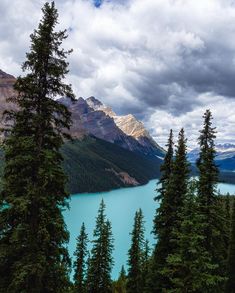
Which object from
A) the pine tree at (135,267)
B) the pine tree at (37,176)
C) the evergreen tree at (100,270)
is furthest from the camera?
the pine tree at (135,267)

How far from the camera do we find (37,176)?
13562mm

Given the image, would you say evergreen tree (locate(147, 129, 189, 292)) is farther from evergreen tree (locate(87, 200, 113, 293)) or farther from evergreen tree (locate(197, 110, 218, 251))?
evergreen tree (locate(87, 200, 113, 293))

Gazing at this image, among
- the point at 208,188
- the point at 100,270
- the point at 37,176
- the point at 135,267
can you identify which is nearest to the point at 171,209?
the point at 208,188

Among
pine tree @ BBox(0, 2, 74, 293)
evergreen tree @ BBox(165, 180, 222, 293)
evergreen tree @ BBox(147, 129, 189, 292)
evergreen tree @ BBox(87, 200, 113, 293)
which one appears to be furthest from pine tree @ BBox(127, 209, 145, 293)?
pine tree @ BBox(0, 2, 74, 293)

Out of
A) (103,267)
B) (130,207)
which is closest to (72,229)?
(130,207)

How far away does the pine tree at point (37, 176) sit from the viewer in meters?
13.4

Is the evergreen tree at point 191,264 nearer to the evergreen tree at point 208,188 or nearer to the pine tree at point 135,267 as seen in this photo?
the evergreen tree at point 208,188

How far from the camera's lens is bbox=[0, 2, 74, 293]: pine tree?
13398mm

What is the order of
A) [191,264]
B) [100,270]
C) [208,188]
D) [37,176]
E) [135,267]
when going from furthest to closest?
[135,267], [100,270], [208,188], [191,264], [37,176]

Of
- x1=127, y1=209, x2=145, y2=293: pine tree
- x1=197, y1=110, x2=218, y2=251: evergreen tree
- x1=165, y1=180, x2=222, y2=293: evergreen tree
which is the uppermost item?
x1=197, y1=110, x2=218, y2=251: evergreen tree

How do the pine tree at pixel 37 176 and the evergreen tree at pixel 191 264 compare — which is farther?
the evergreen tree at pixel 191 264

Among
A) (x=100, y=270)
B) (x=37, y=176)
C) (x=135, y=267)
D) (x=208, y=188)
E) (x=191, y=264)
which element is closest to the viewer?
(x=37, y=176)

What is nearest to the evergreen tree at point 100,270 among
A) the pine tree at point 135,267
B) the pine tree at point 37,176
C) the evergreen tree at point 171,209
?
the pine tree at point 135,267

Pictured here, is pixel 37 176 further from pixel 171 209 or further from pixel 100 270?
pixel 100 270
